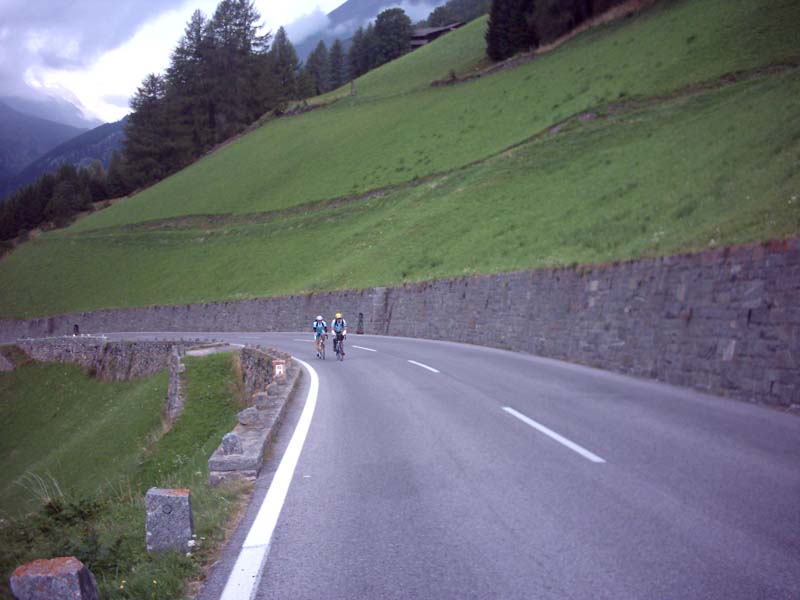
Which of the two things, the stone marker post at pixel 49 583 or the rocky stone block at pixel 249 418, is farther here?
the rocky stone block at pixel 249 418

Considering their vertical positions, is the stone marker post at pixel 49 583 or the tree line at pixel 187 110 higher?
the tree line at pixel 187 110

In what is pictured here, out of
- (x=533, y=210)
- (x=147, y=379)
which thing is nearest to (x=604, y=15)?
(x=533, y=210)

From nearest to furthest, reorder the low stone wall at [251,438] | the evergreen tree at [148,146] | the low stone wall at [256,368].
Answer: the low stone wall at [251,438]
the low stone wall at [256,368]
the evergreen tree at [148,146]

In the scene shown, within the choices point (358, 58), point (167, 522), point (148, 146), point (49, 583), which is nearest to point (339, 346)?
point (167, 522)

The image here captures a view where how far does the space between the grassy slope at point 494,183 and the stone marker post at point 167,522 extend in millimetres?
10728

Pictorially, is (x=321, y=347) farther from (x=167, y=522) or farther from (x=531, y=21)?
(x=531, y=21)

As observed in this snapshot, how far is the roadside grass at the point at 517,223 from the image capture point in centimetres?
1861

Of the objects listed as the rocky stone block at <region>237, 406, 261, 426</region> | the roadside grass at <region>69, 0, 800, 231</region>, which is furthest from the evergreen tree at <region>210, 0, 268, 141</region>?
the rocky stone block at <region>237, 406, 261, 426</region>

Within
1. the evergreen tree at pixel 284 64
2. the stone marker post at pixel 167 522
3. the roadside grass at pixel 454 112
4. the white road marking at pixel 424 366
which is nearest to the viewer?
the stone marker post at pixel 167 522

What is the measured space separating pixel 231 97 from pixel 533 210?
77551mm

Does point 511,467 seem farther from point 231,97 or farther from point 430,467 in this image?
point 231,97

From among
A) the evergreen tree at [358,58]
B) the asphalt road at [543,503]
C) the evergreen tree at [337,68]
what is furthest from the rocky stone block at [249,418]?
the evergreen tree at [337,68]

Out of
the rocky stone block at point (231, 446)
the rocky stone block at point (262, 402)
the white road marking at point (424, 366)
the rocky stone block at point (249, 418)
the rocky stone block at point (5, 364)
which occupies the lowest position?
the rocky stone block at point (5, 364)

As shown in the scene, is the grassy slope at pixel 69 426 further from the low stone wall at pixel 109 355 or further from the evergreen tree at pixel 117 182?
the evergreen tree at pixel 117 182
